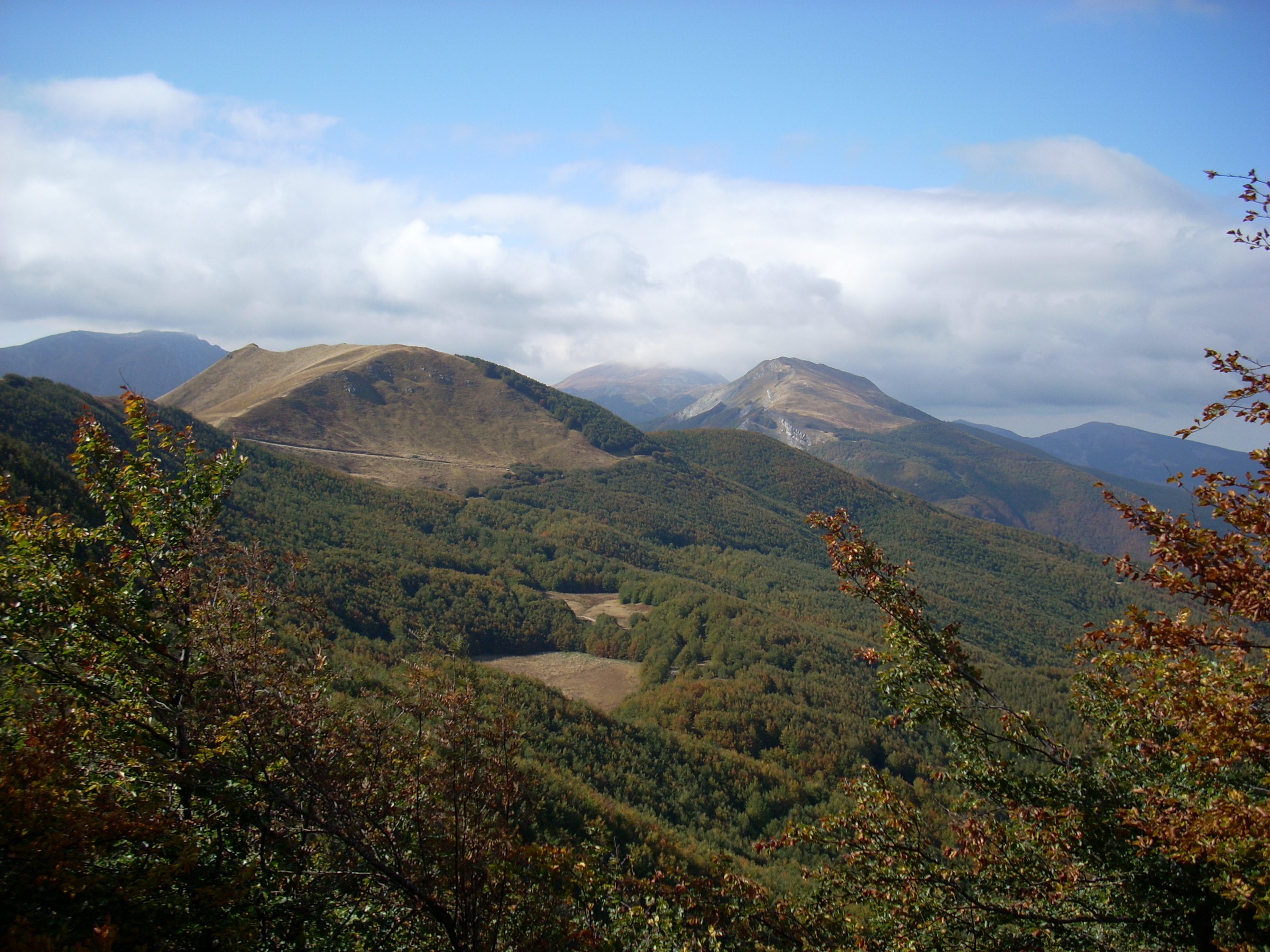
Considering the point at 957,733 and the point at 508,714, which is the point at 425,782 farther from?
the point at 957,733

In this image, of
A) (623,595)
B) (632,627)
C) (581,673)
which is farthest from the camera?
(623,595)

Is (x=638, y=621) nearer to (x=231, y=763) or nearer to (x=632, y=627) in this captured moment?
(x=632, y=627)

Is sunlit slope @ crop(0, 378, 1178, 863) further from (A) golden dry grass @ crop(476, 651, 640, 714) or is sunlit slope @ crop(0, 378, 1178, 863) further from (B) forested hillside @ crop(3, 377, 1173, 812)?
(A) golden dry grass @ crop(476, 651, 640, 714)

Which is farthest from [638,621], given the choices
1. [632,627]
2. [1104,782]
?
[1104,782]

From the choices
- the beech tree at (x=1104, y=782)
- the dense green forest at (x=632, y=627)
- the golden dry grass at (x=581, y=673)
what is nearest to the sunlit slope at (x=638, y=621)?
the dense green forest at (x=632, y=627)

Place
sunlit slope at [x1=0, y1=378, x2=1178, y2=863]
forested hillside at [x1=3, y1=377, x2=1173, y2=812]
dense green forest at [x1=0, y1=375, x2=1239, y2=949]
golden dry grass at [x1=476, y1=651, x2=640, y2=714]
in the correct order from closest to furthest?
1. dense green forest at [x1=0, y1=375, x2=1239, y2=949]
2. sunlit slope at [x1=0, y1=378, x2=1178, y2=863]
3. forested hillside at [x1=3, y1=377, x2=1173, y2=812]
4. golden dry grass at [x1=476, y1=651, x2=640, y2=714]

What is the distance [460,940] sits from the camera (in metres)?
7.86

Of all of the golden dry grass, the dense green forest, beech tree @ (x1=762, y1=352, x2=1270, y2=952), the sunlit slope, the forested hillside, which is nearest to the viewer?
beech tree @ (x1=762, y1=352, x2=1270, y2=952)

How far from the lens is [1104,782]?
36.2ft

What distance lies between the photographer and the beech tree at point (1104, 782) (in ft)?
25.5

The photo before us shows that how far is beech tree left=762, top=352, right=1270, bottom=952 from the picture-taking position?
777cm

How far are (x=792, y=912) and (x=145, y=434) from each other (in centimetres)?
1450

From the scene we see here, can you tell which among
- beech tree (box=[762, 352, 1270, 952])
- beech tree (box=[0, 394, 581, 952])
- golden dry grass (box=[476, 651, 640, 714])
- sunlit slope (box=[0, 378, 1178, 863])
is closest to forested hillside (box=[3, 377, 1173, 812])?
sunlit slope (box=[0, 378, 1178, 863])

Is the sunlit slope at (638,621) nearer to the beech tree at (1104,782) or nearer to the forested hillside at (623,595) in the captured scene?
the forested hillside at (623,595)
